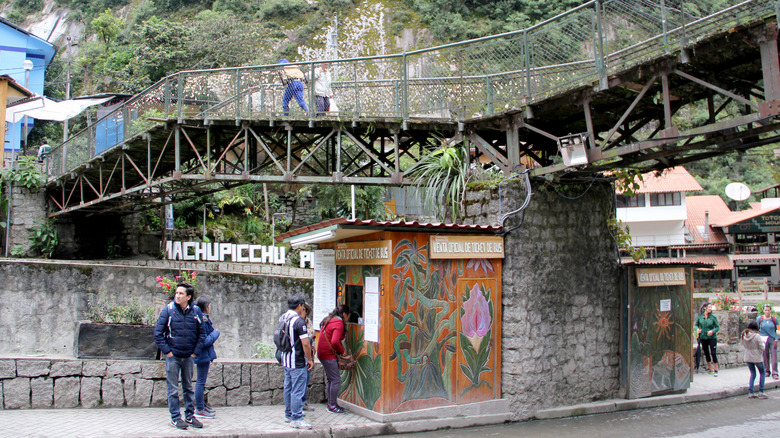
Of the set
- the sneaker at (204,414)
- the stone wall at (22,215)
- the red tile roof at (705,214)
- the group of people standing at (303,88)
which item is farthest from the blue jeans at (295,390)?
the red tile roof at (705,214)

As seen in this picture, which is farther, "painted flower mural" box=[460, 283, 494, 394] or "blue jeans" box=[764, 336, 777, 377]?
"blue jeans" box=[764, 336, 777, 377]

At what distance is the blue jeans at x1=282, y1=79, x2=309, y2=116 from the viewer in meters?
13.5

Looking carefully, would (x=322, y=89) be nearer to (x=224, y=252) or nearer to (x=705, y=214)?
(x=224, y=252)

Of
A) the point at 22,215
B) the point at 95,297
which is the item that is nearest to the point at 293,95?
the point at 95,297

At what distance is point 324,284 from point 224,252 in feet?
→ 54.9

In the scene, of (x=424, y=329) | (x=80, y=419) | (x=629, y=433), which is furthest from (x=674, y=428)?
(x=80, y=419)

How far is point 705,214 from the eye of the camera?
44.9 m

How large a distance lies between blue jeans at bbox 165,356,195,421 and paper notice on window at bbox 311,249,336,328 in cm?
248

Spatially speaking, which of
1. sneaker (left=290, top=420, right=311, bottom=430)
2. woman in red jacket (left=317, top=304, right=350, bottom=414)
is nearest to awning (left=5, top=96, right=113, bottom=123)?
woman in red jacket (left=317, top=304, right=350, bottom=414)

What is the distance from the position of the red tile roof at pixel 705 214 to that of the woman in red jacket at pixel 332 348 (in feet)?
135

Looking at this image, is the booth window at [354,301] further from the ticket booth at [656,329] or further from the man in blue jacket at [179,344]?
the ticket booth at [656,329]

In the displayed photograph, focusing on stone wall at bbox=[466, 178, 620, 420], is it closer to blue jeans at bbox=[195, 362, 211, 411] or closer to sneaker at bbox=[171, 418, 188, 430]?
blue jeans at bbox=[195, 362, 211, 411]

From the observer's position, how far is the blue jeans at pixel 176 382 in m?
7.35

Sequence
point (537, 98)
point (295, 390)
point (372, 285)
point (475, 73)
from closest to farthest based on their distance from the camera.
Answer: point (295, 390) < point (372, 285) < point (537, 98) < point (475, 73)
